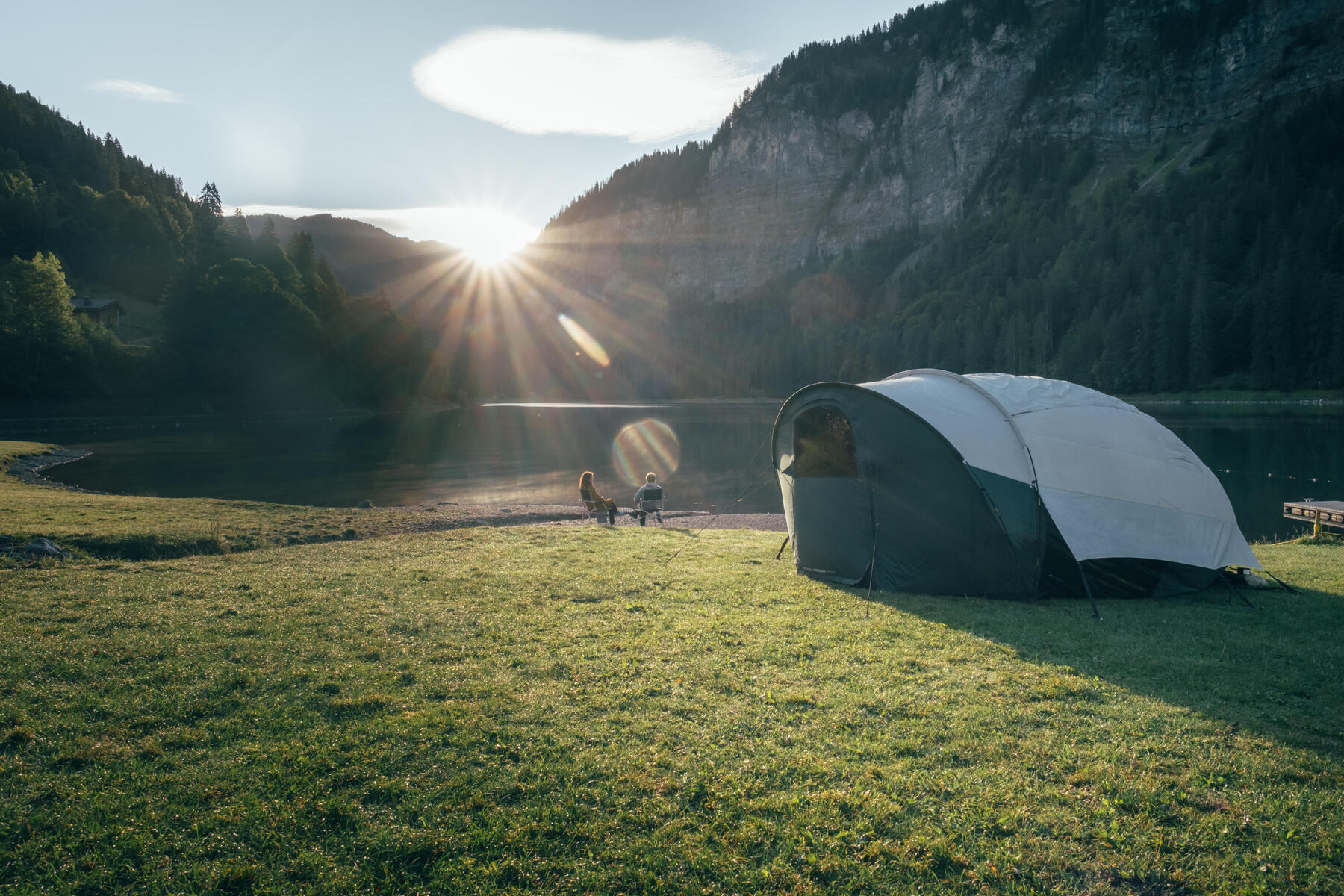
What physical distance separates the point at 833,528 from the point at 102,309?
10975 centimetres

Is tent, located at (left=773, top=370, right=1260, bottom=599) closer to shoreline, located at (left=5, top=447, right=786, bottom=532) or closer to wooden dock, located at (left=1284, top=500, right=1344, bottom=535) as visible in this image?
shoreline, located at (left=5, top=447, right=786, bottom=532)

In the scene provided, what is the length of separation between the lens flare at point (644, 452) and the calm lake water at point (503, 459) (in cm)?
23

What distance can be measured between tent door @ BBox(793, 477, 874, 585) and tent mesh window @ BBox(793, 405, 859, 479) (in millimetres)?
179

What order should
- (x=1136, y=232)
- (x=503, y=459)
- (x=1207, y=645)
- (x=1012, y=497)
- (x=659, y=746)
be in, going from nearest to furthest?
(x=659, y=746)
(x=1207, y=645)
(x=1012, y=497)
(x=503, y=459)
(x=1136, y=232)

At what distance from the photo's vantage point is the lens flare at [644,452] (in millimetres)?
43031

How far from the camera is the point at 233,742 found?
5.62m

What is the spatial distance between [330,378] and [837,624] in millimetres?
98085

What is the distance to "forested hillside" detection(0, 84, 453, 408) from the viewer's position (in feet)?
220

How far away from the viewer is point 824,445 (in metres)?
12.6

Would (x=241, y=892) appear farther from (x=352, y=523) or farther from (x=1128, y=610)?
(x=352, y=523)

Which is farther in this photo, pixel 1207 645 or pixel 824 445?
pixel 824 445

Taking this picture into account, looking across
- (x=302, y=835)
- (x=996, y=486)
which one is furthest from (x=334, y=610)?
(x=996, y=486)

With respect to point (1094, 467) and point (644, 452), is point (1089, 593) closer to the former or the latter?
point (1094, 467)

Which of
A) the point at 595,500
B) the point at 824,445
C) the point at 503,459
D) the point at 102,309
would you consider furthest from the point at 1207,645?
the point at 102,309
